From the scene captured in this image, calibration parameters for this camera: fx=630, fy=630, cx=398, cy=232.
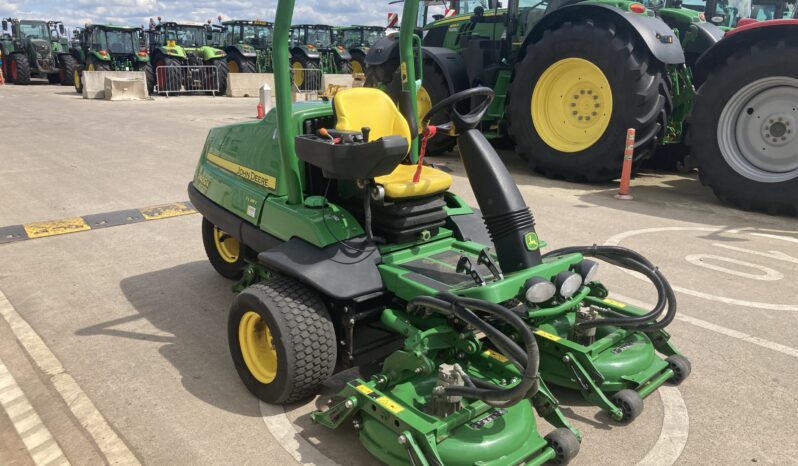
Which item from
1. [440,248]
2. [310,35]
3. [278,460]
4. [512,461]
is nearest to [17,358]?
[278,460]

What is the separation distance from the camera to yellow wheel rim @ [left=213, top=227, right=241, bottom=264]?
15.1ft

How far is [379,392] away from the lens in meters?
2.63

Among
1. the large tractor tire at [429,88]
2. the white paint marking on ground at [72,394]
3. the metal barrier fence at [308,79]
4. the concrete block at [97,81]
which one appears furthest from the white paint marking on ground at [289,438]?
the metal barrier fence at [308,79]

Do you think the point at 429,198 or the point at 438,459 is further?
the point at 429,198

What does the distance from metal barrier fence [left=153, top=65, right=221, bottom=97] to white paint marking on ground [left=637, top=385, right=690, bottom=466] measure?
773 inches

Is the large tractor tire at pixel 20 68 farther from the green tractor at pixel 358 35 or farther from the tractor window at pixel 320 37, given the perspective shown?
the green tractor at pixel 358 35

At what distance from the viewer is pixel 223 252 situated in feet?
15.3

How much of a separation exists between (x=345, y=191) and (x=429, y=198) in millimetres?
510

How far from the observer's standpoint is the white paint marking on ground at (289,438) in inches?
105

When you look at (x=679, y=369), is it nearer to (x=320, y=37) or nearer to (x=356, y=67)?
(x=356, y=67)

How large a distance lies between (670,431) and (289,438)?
5.64 feet

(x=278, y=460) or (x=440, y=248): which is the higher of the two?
(x=440, y=248)

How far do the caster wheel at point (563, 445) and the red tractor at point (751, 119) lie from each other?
5032 millimetres

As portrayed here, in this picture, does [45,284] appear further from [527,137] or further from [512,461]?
[527,137]
